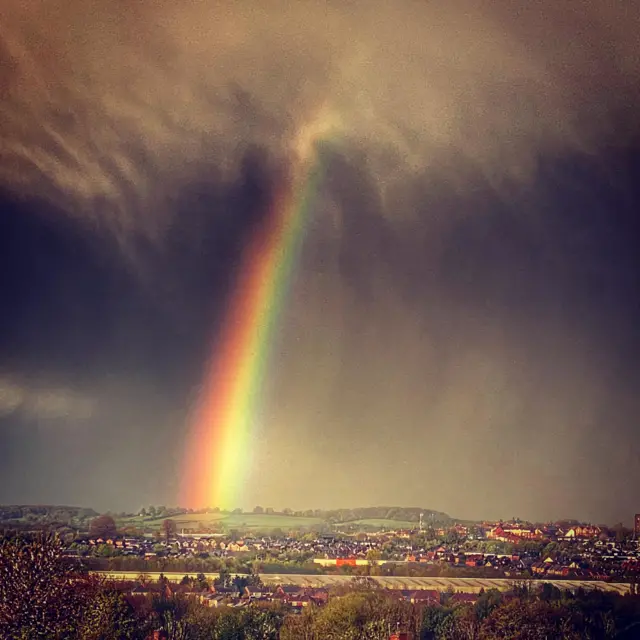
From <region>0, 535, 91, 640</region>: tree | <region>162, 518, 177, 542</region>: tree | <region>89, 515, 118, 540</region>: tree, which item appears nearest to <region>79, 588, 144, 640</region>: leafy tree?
<region>0, 535, 91, 640</region>: tree

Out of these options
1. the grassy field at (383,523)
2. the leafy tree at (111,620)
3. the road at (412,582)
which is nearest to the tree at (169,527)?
the grassy field at (383,523)

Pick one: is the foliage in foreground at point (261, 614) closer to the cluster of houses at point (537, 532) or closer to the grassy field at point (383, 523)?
the cluster of houses at point (537, 532)

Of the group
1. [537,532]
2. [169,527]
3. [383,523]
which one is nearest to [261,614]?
[537,532]

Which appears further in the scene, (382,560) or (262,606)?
(382,560)

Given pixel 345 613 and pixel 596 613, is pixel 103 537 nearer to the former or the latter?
pixel 345 613

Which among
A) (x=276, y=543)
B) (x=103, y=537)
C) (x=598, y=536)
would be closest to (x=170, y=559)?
(x=103, y=537)

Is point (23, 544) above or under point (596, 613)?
above

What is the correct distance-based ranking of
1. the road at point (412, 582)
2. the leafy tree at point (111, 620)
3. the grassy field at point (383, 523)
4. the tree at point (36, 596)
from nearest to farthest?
the tree at point (36, 596), the leafy tree at point (111, 620), the road at point (412, 582), the grassy field at point (383, 523)
